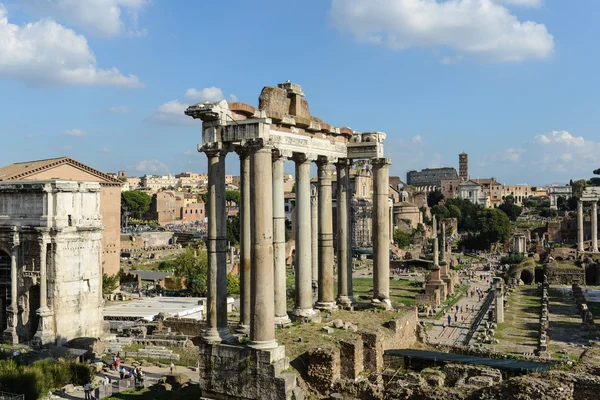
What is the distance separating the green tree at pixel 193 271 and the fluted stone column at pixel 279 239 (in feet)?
107

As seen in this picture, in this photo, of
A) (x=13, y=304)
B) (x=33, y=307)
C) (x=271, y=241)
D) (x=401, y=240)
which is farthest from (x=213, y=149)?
(x=401, y=240)

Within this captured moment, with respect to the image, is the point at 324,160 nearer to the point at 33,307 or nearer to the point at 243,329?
the point at 243,329

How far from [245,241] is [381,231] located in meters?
5.17

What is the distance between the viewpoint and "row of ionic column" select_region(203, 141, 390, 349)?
12.1 meters

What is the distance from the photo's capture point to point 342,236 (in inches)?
711

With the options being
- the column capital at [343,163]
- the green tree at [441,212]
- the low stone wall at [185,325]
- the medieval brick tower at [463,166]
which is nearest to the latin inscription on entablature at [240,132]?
the column capital at [343,163]

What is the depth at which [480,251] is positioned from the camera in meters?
89.1

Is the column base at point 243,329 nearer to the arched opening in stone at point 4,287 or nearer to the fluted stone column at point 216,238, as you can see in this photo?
the fluted stone column at point 216,238

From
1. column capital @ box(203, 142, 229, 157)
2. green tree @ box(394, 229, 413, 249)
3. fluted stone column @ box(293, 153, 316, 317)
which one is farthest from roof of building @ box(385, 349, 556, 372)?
green tree @ box(394, 229, 413, 249)

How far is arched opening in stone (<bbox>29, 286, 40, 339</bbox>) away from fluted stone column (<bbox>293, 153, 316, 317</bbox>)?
1860 cm

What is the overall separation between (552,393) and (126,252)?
242ft

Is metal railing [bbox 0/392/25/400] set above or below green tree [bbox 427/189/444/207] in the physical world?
below

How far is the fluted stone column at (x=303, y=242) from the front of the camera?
15.8 m

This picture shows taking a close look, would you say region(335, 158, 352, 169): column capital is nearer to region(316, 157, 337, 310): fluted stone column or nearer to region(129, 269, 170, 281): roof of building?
region(316, 157, 337, 310): fluted stone column
